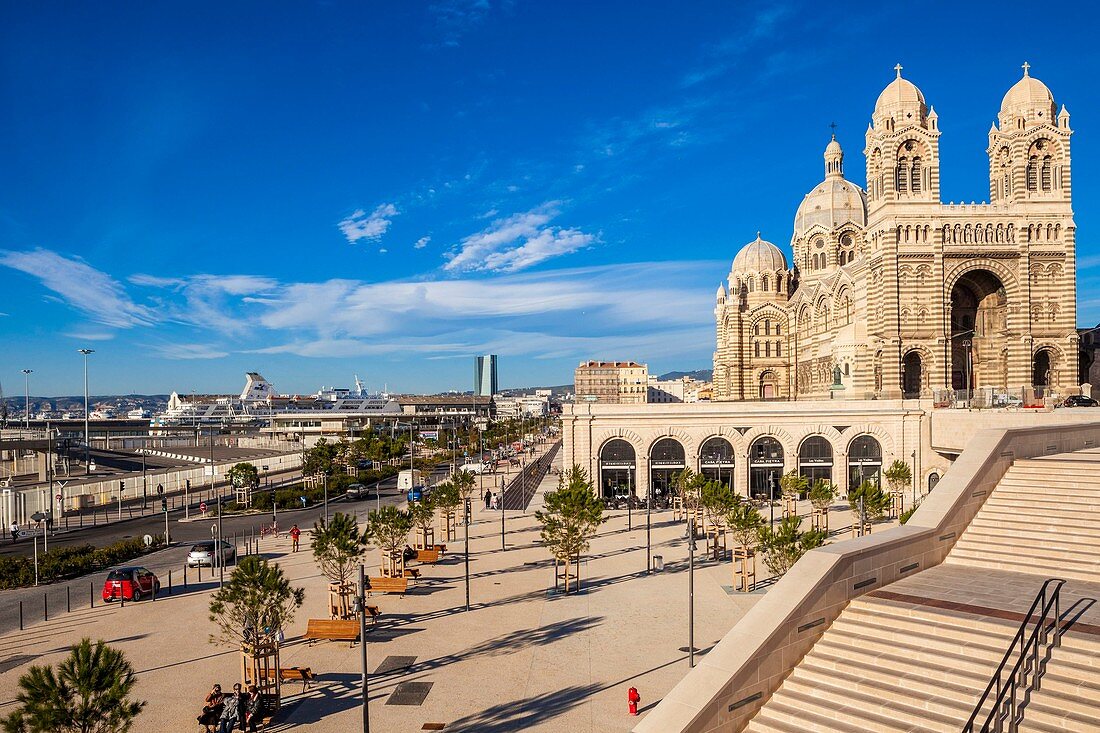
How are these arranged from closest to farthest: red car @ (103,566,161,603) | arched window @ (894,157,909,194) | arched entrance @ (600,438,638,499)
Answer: red car @ (103,566,161,603) < arched entrance @ (600,438,638,499) < arched window @ (894,157,909,194)

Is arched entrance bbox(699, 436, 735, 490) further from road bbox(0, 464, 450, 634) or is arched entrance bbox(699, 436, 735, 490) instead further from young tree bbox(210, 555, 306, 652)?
young tree bbox(210, 555, 306, 652)

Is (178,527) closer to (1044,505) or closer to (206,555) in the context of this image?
(206,555)

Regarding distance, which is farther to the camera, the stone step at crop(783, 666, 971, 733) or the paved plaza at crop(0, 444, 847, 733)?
the paved plaza at crop(0, 444, 847, 733)

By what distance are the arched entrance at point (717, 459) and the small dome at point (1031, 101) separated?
31.8 meters

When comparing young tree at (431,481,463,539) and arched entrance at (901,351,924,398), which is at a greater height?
arched entrance at (901,351,924,398)

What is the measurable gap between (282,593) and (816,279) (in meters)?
71.4

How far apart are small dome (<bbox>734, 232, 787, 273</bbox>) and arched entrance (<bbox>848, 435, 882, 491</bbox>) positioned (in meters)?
34.5

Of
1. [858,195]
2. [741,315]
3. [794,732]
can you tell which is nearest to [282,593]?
[794,732]

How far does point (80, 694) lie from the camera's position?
12266 millimetres

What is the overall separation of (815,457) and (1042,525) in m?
37.9

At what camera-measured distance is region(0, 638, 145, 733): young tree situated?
455 inches

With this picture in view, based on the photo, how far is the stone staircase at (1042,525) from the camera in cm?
1455

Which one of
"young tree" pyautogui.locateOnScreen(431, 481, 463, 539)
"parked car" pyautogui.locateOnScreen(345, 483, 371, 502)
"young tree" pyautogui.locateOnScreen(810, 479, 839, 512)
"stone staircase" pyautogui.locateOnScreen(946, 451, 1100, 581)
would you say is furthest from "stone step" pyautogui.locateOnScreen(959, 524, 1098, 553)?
"parked car" pyautogui.locateOnScreen(345, 483, 371, 502)

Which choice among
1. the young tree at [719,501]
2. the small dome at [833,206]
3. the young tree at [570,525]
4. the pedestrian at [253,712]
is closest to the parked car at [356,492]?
the young tree at [570,525]
